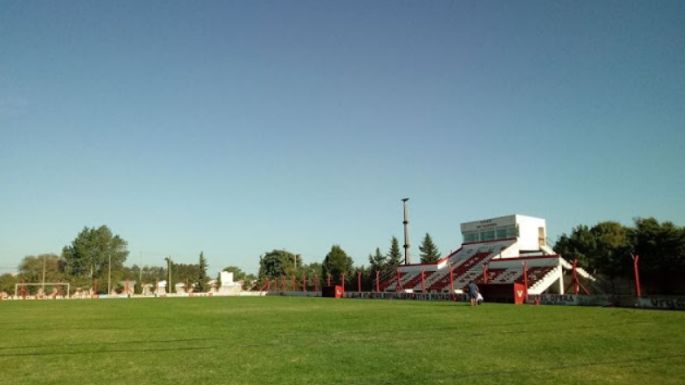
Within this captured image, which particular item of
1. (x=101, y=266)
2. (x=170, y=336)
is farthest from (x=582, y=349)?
(x=101, y=266)

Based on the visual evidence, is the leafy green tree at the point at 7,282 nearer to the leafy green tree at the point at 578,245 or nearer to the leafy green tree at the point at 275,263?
the leafy green tree at the point at 275,263

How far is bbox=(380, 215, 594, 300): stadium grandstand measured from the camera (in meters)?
45.7

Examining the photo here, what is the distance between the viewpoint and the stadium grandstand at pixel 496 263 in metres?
45.7

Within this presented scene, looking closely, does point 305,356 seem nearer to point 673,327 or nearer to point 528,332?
point 528,332

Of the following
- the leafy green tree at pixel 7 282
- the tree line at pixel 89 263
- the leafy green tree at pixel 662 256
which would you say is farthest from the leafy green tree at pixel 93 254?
the leafy green tree at pixel 662 256

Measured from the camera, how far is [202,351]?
11070 mm

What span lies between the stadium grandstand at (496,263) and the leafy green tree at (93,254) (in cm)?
8287

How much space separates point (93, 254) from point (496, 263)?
337 feet

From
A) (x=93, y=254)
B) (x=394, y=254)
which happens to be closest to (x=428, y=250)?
(x=394, y=254)

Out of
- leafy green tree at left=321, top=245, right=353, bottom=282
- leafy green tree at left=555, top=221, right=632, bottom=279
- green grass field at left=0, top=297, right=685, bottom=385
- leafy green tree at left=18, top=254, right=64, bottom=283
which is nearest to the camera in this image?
green grass field at left=0, top=297, right=685, bottom=385

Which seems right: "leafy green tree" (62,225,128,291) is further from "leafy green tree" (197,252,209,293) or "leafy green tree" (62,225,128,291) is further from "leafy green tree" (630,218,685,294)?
"leafy green tree" (630,218,685,294)

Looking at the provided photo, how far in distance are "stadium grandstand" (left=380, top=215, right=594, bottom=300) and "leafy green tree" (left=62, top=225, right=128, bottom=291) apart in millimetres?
82866

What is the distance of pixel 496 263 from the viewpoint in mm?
52250

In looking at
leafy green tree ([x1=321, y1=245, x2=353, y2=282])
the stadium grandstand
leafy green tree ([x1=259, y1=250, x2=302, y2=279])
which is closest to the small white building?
the stadium grandstand
